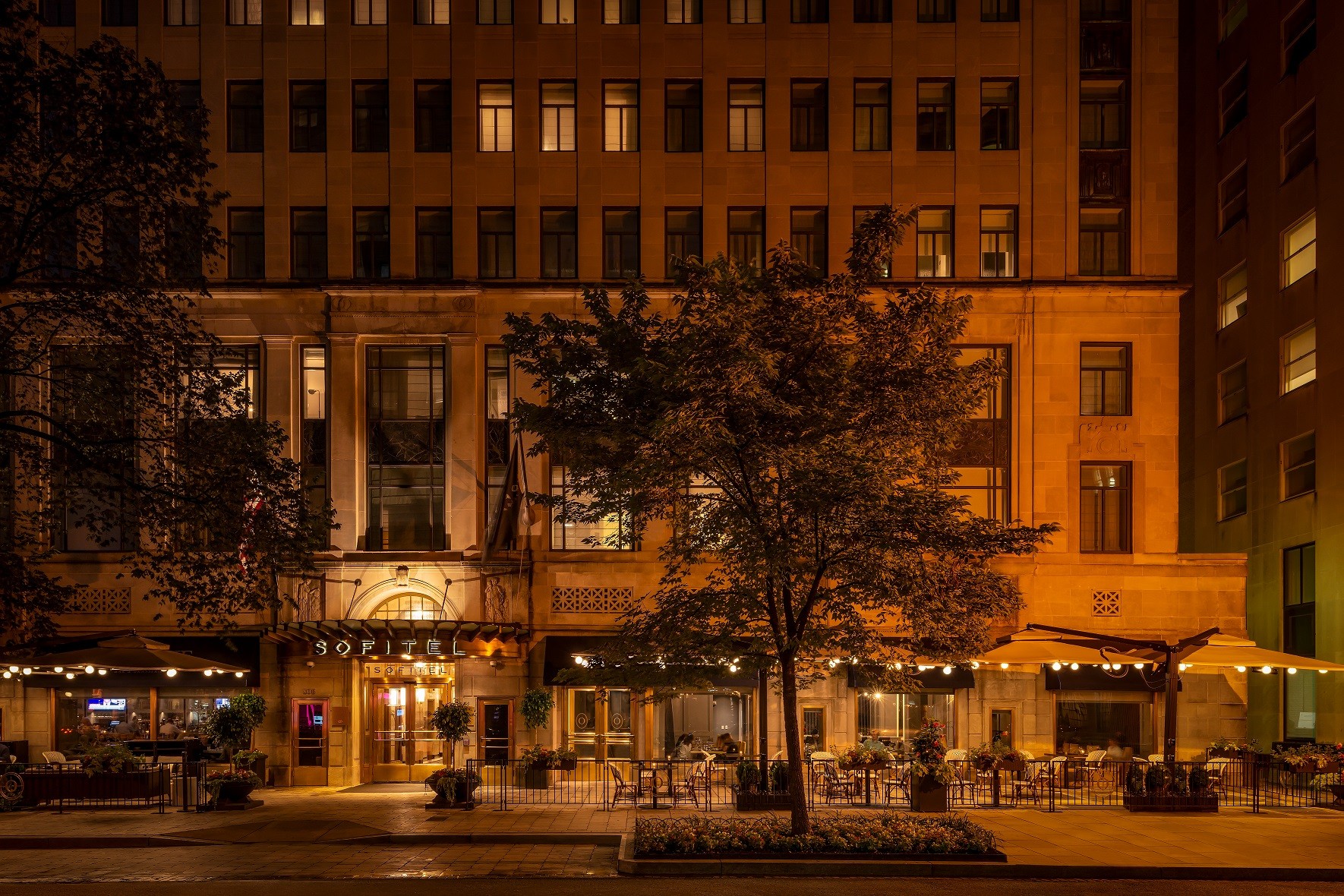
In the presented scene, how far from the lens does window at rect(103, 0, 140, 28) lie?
34.8 metres

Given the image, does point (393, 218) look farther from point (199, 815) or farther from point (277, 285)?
point (199, 815)

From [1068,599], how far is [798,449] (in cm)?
1847

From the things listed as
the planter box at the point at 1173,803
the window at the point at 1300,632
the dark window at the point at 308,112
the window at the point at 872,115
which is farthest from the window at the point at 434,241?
the window at the point at 1300,632

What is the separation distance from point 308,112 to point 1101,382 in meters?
24.3

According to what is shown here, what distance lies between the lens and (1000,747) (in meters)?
26.0

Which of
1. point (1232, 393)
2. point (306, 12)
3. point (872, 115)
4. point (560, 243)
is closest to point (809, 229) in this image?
point (872, 115)

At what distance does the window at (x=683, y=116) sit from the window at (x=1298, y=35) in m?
17.9

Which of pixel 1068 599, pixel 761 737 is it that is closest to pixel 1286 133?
pixel 1068 599

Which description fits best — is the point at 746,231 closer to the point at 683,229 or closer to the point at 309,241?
the point at 683,229

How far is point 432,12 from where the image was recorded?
34938mm

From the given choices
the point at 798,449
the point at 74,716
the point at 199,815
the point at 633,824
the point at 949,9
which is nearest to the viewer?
the point at 798,449

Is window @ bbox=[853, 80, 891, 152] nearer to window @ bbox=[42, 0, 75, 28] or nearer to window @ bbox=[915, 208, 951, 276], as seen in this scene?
window @ bbox=[915, 208, 951, 276]

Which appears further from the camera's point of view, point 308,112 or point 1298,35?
point 1298,35

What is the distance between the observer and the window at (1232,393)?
1567 inches
